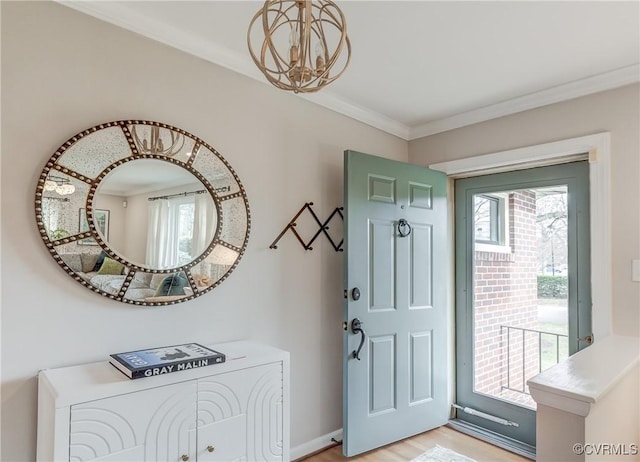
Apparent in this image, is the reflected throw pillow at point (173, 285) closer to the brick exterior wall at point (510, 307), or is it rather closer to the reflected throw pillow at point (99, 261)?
the reflected throw pillow at point (99, 261)

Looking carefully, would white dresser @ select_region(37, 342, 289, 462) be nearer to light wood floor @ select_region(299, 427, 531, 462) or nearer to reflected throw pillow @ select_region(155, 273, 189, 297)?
reflected throw pillow @ select_region(155, 273, 189, 297)

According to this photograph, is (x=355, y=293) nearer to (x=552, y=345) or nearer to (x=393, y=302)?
(x=393, y=302)

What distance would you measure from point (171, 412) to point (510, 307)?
Result: 2471mm

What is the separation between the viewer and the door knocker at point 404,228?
108 inches

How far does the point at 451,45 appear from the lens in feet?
6.69

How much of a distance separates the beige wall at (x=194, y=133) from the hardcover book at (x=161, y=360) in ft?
0.47

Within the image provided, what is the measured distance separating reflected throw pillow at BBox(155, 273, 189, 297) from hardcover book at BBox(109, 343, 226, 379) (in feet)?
0.85

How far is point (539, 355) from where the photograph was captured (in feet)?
9.15

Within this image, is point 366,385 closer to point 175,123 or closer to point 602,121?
point 175,123

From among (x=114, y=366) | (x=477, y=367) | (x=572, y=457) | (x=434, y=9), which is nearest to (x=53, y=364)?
(x=114, y=366)

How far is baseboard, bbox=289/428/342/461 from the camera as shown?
242 centimetres

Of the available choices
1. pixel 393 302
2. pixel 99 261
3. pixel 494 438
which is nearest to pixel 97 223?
pixel 99 261

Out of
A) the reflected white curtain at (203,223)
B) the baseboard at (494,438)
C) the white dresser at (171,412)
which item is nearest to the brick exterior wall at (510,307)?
the baseboard at (494,438)

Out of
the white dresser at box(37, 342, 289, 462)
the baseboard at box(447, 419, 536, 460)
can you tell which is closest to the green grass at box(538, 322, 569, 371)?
the baseboard at box(447, 419, 536, 460)
